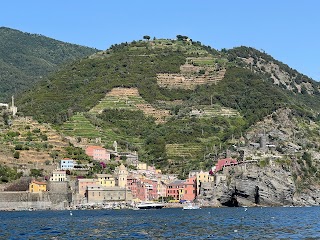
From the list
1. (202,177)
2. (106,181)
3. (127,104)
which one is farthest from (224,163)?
(127,104)

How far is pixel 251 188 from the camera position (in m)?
139

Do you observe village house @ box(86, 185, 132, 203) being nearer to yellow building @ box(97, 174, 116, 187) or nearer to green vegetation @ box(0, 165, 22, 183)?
yellow building @ box(97, 174, 116, 187)

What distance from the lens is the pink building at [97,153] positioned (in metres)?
153

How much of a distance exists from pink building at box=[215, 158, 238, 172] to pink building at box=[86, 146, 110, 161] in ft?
73.5

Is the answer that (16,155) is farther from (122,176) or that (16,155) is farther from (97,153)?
(122,176)

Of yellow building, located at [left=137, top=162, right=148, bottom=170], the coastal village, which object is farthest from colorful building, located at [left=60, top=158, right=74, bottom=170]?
yellow building, located at [left=137, top=162, right=148, bottom=170]

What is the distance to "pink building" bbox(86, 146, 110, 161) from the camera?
6029 inches

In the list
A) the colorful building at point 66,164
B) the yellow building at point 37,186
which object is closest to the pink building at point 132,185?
the colorful building at point 66,164

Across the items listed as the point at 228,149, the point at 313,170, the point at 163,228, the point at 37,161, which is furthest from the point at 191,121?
the point at 163,228

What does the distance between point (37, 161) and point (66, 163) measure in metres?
5.28

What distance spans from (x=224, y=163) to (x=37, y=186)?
3704 cm

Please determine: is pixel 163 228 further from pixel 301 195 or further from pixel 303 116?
pixel 303 116

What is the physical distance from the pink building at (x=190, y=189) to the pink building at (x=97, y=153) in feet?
57.9

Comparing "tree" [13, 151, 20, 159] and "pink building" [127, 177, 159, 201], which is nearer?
"tree" [13, 151, 20, 159]
